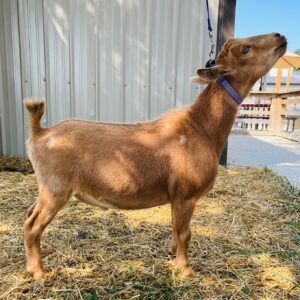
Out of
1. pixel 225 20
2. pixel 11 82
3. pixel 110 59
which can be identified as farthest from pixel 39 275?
pixel 225 20

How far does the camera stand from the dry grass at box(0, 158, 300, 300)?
201 cm

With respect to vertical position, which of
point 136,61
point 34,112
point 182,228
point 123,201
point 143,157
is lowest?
point 182,228

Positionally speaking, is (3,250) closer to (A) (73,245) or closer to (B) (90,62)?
(A) (73,245)

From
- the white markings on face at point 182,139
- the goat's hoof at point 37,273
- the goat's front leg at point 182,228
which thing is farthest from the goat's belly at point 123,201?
the goat's hoof at point 37,273

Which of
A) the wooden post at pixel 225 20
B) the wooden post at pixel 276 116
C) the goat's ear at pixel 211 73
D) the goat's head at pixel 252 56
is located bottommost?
the wooden post at pixel 276 116

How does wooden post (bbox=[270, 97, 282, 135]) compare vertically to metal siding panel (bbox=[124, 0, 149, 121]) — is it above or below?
below

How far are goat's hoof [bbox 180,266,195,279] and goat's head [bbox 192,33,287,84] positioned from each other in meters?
1.35

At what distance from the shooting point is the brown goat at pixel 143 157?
6.75 ft

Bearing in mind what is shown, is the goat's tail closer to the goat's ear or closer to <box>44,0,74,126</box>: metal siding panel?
the goat's ear

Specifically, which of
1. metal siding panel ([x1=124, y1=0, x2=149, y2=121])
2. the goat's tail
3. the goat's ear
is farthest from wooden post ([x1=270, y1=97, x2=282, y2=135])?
the goat's tail

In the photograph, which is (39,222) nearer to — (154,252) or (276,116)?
(154,252)

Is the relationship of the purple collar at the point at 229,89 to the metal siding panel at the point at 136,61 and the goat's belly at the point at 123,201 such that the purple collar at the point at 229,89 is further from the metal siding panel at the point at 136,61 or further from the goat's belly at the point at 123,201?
the metal siding panel at the point at 136,61

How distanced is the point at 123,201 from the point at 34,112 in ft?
2.93

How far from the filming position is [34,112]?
2.18 meters
